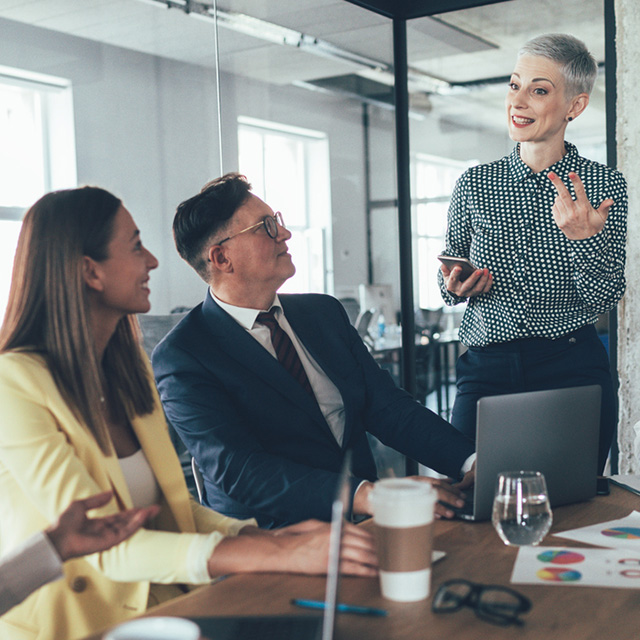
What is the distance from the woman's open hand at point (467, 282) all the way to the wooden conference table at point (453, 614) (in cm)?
93

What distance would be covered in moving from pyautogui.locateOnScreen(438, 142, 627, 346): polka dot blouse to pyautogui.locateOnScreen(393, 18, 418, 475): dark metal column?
145 centimetres

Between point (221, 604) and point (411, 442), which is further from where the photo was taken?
point (411, 442)

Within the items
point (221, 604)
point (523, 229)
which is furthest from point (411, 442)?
point (221, 604)

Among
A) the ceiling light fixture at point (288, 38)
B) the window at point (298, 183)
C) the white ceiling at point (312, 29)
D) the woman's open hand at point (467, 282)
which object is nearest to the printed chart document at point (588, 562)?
the woman's open hand at point (467, 282)

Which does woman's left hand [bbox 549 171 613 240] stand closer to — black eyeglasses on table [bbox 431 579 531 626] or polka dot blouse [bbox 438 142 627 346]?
polka dot blouse [bbox 438 142 627 346]

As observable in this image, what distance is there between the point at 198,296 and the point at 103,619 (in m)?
2.75

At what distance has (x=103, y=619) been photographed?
1.32 meters

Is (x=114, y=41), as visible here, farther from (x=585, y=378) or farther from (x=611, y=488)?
(x=611, y=488)

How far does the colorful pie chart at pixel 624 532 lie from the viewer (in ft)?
4.13

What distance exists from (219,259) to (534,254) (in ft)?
2.85

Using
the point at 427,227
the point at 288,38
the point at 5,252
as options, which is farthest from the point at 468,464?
Answer: the point at 5,252

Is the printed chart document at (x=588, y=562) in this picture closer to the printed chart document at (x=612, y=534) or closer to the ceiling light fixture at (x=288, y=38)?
the printed chart document at (x=612, y=534)

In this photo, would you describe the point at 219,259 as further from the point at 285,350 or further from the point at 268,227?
the point at 285,350

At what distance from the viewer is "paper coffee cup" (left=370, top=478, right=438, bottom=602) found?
3.11 feet
